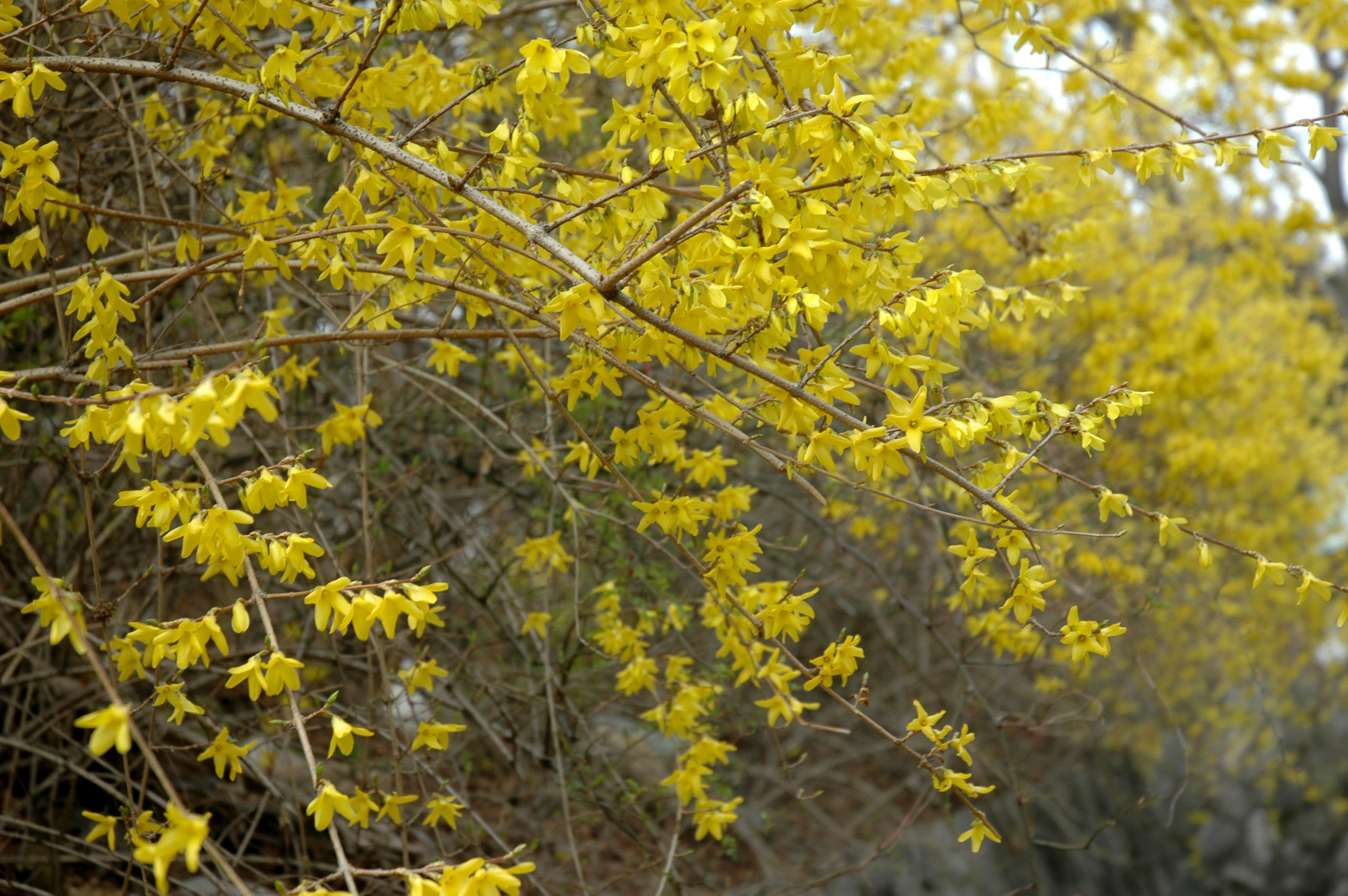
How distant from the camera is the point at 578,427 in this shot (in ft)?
→ 7.37

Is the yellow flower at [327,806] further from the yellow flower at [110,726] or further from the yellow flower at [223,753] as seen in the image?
the yellow flower at [223,753]

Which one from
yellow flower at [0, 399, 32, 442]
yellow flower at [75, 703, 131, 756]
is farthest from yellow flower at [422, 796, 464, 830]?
yellow flower at [0, 399, 32, 442]

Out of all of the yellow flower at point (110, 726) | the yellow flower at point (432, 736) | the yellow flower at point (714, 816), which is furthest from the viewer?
the yellow flower at point (714, 816)

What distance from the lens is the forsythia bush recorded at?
189 centimetres

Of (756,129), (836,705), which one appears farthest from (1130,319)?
(756,129)

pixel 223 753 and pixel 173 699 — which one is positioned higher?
pixel 173 699

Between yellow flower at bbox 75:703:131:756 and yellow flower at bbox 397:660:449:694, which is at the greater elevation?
yellow flower at bbox 75:703:131:756

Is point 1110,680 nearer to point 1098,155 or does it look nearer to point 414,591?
point 1098,155

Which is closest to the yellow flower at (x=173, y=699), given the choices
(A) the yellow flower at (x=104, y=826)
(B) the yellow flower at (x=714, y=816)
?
(A) the yellow flower at (x=104, y=826)

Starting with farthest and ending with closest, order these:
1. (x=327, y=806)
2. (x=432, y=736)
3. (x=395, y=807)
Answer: (x=432, y=736) → (x=395, y=807) → (x=327, y=806)

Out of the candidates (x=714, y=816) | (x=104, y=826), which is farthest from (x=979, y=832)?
(x=104, y=826)

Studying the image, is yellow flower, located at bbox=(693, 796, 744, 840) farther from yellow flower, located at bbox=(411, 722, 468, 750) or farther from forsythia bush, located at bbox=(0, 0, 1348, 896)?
yellow flower, located at bbox=(411, 722, 468, 750)

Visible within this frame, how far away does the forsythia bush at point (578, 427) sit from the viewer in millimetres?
1890

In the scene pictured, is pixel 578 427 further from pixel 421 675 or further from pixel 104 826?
pixel 104 826
